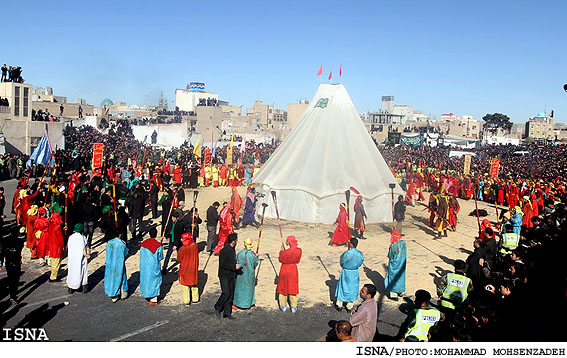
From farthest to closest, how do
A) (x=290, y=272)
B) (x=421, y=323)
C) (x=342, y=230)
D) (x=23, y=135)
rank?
(x=23, y=135), (x=342, y=230), (x=290, y=272), (x=421, y=323)

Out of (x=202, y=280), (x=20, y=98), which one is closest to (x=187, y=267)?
(x=202, y=280)

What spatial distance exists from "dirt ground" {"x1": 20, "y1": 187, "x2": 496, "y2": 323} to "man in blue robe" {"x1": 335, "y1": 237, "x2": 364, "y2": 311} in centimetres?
59

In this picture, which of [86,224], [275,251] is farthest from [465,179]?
[86,224]

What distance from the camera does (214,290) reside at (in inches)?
355

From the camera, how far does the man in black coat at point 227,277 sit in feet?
24.6

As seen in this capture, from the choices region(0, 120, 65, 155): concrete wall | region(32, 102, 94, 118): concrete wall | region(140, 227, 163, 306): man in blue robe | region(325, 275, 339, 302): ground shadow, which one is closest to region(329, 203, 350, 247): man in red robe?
region(325, 275, 339, 302): ground shadow

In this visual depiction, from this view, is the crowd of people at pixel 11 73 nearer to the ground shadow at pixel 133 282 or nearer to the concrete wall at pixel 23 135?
the concrete wall at pixel 23 135

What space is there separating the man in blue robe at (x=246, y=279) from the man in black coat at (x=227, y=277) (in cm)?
20

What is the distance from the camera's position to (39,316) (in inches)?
292

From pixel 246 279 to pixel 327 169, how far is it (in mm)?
8639

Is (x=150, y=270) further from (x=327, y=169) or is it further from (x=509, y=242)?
(x=327, y=169)

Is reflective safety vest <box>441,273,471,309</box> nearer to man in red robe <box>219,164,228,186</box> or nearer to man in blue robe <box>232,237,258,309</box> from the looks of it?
man in blue robe <box>232,237,258,309</box>

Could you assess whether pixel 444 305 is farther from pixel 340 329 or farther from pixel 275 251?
pixel 275 251

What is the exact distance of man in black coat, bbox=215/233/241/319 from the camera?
7.51 m
